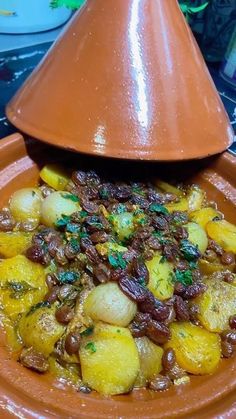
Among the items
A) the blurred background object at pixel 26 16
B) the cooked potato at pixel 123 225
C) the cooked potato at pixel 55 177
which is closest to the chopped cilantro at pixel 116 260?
the cooked potato at pixel 123 225

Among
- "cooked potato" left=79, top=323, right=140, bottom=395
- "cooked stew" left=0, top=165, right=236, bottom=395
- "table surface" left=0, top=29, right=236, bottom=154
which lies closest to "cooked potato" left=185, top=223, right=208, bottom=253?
"cooked stew" left=0, top=165, right=236, bottom=395

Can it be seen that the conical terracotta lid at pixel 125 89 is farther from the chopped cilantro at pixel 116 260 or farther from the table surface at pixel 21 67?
the table surface at pixel 21 67

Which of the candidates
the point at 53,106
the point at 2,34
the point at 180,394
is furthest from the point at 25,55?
the point at 180,394

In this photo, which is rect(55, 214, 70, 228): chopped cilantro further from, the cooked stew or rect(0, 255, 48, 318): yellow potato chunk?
rect(0, 255, 48, 318): yellow potato chunk

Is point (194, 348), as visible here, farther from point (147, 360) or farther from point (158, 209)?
point (158, 209)

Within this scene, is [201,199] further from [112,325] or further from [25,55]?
[25,55]

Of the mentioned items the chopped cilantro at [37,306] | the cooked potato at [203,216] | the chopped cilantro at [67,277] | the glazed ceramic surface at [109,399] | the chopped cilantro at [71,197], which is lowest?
the glazed ceramic surface at [109,399]
